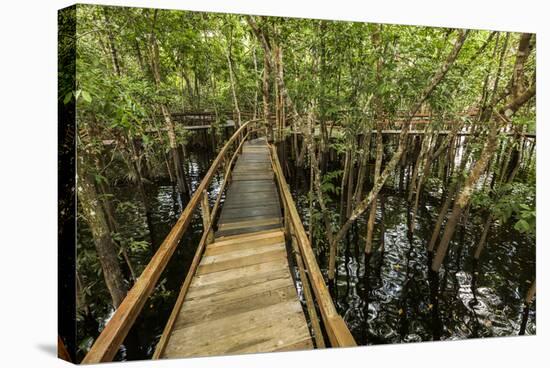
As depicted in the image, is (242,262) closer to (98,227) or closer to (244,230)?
(244,230)

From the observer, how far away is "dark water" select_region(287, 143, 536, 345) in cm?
383

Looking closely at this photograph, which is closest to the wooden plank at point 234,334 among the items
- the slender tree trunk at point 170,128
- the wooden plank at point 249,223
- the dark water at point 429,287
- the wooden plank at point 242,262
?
the wooden plank at point 242,262

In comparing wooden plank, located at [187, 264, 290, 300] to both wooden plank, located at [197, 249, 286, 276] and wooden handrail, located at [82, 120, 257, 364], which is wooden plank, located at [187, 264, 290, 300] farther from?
wooden handrail, located at [82, 120, 257, 364]

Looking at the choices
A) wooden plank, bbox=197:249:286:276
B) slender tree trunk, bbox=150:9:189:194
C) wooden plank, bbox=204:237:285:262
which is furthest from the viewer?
slender tree trunk, bbox=150:9:189:194

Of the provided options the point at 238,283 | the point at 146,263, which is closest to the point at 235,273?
the point at 238,283

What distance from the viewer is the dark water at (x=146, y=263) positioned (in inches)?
135

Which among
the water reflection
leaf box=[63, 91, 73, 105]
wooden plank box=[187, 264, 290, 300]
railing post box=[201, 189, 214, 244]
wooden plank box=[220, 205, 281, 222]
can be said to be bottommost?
the water reflection

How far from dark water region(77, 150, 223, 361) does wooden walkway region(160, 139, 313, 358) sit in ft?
2.69

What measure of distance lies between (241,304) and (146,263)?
3586mm

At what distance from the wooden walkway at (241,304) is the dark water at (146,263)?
819 millimetres

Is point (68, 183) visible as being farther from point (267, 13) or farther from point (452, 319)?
point (452, 319)

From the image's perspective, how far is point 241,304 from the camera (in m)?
2.14

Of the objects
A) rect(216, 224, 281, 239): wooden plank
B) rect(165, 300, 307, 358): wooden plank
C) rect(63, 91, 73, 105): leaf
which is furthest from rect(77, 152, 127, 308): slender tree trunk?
rect(216, 224, 281, 239): wooden plank
